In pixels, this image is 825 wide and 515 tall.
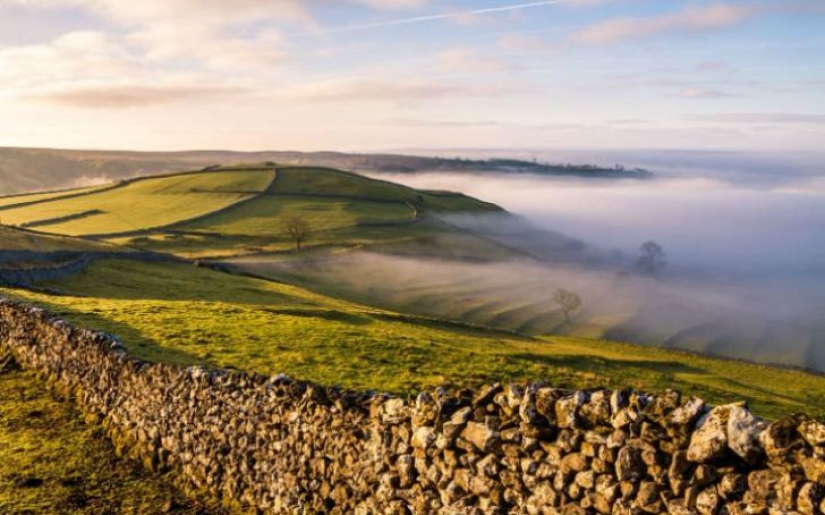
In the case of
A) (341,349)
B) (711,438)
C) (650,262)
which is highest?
(711,438)

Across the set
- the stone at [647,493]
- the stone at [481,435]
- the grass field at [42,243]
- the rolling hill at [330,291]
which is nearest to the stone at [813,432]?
the stone at [647,493]

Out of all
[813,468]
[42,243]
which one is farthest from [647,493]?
[42,243]

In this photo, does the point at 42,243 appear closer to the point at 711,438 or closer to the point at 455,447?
the point at 455,447

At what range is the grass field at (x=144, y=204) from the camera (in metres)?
133

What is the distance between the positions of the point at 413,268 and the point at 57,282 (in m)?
75.0

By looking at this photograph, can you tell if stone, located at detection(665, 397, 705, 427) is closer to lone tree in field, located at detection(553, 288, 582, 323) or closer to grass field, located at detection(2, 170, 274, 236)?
lone tree in field, located at detection(553, 288, 582, 323)

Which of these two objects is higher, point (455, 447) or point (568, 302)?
point (455, 447)

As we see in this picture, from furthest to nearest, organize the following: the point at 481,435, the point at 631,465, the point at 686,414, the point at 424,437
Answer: the point at 424,437 < the point at 481,435 < the point at 631,465 < the point at 686,414

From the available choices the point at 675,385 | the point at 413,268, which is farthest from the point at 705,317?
the point at 675,385

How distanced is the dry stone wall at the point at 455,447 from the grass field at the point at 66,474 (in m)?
0.54

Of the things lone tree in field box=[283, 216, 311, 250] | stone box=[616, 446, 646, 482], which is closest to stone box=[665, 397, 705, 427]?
stone box=[616, 446, 646, 482]

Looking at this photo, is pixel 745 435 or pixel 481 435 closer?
pixel 745 435

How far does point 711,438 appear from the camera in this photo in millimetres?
7695

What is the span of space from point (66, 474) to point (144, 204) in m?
148
